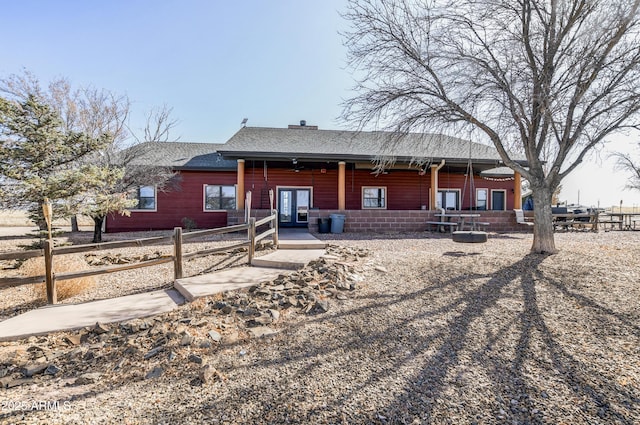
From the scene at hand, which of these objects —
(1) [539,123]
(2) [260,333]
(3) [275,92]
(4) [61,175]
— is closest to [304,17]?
(3) [275,92]

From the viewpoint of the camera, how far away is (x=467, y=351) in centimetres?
292

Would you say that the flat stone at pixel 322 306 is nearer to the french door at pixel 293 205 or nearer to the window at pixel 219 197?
the french door at pixel 293 205

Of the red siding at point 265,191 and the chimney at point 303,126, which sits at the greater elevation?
the chimney at point 303,126

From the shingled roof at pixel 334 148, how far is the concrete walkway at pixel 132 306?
706 centimetres

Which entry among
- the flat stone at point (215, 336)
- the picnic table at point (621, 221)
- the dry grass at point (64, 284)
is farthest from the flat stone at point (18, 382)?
the picnic table at point (621, 221)

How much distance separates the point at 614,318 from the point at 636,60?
5.56 metres

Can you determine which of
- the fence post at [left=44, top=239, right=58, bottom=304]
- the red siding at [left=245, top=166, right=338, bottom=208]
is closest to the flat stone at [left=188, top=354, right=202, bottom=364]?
the fence post at [left=44, top=239, right=58, bottom=304]

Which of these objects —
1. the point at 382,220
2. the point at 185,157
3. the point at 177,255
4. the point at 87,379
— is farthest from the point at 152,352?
the point at 185,157

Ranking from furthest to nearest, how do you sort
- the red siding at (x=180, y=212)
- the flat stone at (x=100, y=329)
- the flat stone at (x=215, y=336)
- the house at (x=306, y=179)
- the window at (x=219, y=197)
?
the window at (x=219, y=197)
the red siding at (x=180, y=212)
the house at (x=306, y=179)
the flat stone at (x=100, y=329)
the flat stone at (x=215, y=336)

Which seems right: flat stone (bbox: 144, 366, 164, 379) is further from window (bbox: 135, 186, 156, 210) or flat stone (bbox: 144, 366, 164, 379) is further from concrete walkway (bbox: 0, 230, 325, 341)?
window (bbox: 135, 186, 156, 210)

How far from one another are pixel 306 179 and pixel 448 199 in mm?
8084

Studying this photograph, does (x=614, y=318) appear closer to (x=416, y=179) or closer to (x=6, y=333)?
(x=6, y=333)

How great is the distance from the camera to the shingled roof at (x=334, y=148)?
39.7ft

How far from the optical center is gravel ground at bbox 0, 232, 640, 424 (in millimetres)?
2139
